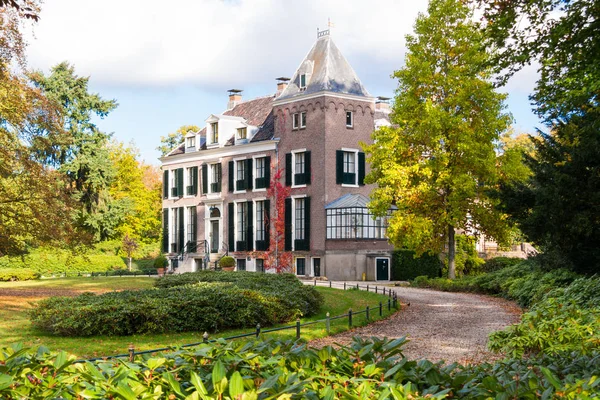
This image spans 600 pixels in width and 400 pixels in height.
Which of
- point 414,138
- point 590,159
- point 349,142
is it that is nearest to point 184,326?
point 590,159

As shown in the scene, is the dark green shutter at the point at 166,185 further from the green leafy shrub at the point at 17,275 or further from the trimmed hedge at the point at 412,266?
the trimmed hedge at the point at 412,266

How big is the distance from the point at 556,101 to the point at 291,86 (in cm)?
3168

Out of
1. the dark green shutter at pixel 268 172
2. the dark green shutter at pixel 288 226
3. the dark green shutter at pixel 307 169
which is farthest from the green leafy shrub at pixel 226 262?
the dark green shutter at pixel 307 169

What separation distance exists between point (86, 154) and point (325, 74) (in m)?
21.6

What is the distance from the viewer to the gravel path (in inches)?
558

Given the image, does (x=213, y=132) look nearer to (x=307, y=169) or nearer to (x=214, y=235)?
(x=214, y=235)

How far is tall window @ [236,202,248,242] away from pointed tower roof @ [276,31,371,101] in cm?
794

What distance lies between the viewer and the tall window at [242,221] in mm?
47875

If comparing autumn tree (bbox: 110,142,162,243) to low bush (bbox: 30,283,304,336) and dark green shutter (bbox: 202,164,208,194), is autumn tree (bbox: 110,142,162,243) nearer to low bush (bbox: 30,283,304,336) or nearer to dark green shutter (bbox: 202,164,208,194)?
dark green shutter (bbox: 202,164,208,194)

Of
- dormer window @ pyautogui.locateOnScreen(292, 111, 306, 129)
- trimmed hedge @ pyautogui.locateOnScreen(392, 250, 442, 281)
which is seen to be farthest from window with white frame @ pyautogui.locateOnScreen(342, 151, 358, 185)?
trimmed hedge @ pyautogui.locateOnScreen(392, 250, 442, 281)

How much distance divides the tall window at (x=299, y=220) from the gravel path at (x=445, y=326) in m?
17.2

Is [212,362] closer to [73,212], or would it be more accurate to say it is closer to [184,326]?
[184,326]

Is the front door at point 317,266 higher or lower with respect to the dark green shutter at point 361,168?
lower

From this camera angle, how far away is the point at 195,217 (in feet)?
171
